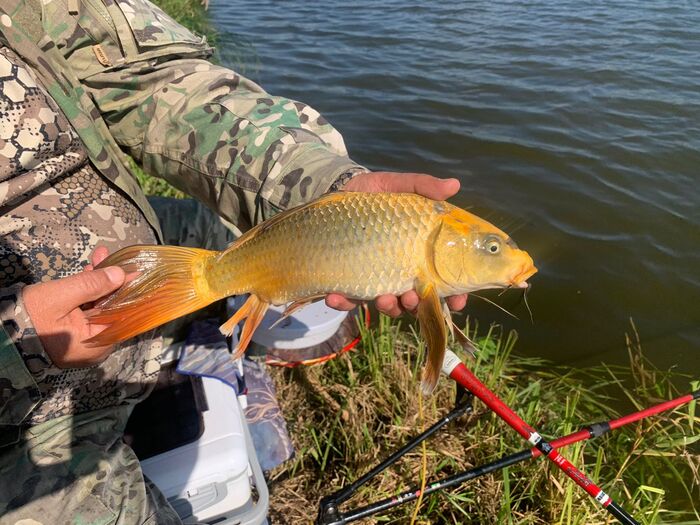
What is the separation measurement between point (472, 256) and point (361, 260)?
1.12ft

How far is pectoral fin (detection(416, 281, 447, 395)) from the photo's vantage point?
1.62 m

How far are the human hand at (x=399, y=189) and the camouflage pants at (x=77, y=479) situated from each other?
887mm

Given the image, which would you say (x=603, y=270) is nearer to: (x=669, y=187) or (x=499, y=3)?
(x=669, y=187)

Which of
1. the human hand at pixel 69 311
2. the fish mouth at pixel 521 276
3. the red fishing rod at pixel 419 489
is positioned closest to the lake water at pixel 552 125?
the red fishing rod at pixel 419 489

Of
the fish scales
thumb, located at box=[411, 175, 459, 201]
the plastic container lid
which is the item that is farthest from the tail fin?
the plastic container lid

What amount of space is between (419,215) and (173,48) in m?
1.47

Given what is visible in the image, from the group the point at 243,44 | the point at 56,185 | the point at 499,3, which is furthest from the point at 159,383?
the point at 499,3

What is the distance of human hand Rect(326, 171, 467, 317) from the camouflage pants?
89cm

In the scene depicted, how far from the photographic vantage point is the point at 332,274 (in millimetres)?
1686

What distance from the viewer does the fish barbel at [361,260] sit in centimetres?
163

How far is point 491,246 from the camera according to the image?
164 centimetres

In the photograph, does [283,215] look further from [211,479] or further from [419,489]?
[419,489]

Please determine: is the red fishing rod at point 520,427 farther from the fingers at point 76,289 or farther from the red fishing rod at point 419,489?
the fingers at point 76,289

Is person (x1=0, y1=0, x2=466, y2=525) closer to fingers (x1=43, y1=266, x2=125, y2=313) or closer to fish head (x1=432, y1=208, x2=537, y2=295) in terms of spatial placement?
fingers (x1=43, y1=266, x2=125, y2=313)
